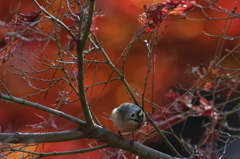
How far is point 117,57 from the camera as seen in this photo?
5891mm

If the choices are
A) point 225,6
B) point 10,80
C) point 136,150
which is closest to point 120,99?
point 10,80

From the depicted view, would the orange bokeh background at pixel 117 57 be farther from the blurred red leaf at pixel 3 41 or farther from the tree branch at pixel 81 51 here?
the tree branch at pixel 81 51

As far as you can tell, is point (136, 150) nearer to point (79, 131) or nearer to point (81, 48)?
point (79, 131)

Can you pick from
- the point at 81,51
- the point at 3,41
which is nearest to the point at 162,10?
the point at 81,51

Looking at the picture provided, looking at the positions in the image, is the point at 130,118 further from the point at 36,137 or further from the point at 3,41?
the point at 3,41

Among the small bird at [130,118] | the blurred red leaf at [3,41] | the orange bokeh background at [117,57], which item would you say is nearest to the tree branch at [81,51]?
the blurred red leaf at [3,41]

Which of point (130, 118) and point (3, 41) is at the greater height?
point (3, 41)

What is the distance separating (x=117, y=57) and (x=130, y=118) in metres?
2.43

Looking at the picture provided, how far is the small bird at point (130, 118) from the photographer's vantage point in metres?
3.54

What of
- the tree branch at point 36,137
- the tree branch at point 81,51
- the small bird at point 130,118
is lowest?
the small bird at point 130,118

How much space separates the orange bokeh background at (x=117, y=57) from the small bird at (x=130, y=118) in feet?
4.03

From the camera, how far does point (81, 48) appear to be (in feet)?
8.19

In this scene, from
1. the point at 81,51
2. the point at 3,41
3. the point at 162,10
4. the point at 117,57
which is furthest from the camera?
the point at 117,57

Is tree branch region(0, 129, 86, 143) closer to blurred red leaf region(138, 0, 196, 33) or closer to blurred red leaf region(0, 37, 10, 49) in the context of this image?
blurred red leaf region(0, 37, 10, 49)
